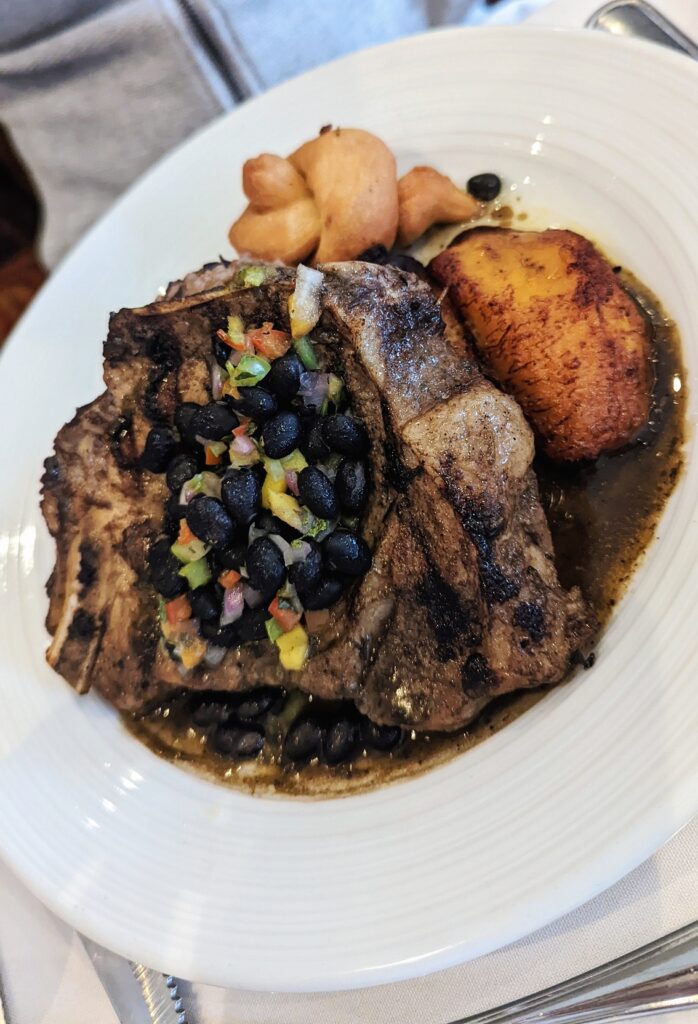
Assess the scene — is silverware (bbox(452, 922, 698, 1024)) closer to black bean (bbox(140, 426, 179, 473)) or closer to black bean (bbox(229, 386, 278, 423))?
black bean (bbox(229, 386, 278, 423))

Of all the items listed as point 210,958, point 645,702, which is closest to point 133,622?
point 210,958

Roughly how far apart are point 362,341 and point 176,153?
184cm

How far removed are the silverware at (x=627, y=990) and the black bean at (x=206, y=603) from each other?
55.8 inches

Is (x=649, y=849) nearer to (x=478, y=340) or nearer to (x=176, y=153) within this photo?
(x=478, y=340)

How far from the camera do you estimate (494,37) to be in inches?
111

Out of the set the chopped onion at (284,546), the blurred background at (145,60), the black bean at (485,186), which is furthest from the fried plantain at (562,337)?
the blurred background at (145,60)

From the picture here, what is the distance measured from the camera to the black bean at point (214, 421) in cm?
226

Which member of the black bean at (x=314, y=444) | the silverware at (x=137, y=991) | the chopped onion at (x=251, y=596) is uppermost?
the black bean at (x=314, y=444)

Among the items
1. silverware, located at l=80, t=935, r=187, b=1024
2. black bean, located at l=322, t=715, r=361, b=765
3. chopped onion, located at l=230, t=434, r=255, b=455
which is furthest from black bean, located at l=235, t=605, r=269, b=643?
silverware, located at l=80, t=935, r=187, b=1024

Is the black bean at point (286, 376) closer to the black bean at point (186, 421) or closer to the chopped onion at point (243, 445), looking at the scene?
the chopped onion at point (243, 445)

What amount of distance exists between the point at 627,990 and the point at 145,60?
4462 millimetres

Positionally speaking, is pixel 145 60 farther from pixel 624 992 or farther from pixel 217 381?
pixel 624 992

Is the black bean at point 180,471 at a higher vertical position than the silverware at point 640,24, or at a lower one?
lower

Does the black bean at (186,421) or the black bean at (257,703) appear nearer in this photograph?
the black bean at (186,421)
